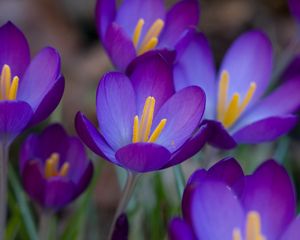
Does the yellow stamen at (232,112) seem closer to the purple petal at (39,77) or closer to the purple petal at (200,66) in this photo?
the purple petal at (200,66)

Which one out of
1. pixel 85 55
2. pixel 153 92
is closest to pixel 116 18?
pixel 153 92

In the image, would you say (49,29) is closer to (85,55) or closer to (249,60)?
(85,55)

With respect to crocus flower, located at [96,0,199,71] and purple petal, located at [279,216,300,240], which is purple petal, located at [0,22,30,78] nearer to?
crocus flower, located at [96,0,199,71]

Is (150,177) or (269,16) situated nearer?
(150,177)

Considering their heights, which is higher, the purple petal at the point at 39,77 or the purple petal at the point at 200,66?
the purple petal at the point at 39,77

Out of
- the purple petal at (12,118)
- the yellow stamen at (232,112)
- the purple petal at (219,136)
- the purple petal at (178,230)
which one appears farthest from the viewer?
the yellow stamen at (232,112)

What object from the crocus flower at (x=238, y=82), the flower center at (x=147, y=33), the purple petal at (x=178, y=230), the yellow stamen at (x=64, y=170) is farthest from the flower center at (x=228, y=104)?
the purple petal at (x=178, y=230)

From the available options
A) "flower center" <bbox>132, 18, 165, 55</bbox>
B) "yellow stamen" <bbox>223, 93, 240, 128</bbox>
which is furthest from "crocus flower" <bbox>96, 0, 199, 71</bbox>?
"yellow stamen" <bbox>223, 93, 240, 128</bbox>

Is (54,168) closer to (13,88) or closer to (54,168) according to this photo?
(54,168)
